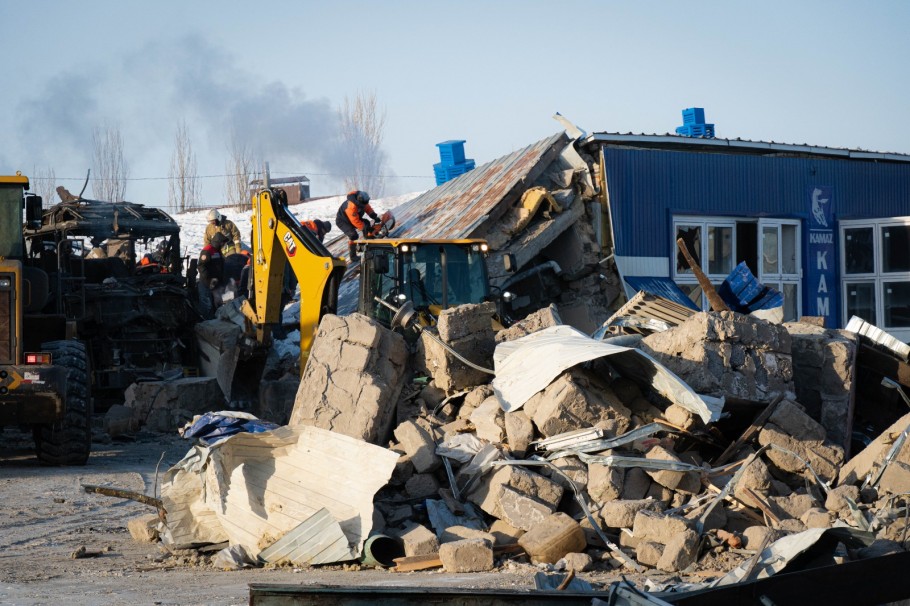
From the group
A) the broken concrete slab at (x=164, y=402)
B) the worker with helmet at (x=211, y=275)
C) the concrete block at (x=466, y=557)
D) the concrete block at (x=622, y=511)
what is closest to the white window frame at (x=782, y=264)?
the worker with helmet at (x=211, y=275)

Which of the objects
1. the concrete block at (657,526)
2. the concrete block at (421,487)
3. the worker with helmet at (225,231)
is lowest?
the concrete block at (657,526)

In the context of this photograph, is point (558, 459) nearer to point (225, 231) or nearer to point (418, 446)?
point (418, 446)

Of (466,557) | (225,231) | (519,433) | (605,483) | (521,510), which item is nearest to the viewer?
(466,557)

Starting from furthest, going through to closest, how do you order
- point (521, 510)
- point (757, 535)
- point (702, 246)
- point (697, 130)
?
1. point (697, 130)
2. point (702, 246)
3. point (521, 510)
4. point (757, 535)

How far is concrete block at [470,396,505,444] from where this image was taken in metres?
8.52

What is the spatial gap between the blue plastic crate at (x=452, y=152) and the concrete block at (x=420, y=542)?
16321mm

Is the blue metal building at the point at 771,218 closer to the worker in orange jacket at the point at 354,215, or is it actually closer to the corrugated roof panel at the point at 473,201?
the corrugated roof panel at the point at 473,201

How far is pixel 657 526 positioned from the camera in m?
7.18

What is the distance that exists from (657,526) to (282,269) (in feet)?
→ 25.3

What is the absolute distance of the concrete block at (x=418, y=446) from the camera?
8.20 metres

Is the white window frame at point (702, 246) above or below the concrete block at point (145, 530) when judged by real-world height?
above

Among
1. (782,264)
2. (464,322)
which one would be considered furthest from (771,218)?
(464,322)

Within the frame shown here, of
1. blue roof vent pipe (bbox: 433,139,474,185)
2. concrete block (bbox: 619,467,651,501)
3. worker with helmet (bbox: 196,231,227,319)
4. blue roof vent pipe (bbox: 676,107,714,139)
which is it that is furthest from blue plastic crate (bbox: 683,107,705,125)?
concrete block (bbox: 619,467,651,501)

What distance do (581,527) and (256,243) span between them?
7.71 metres
